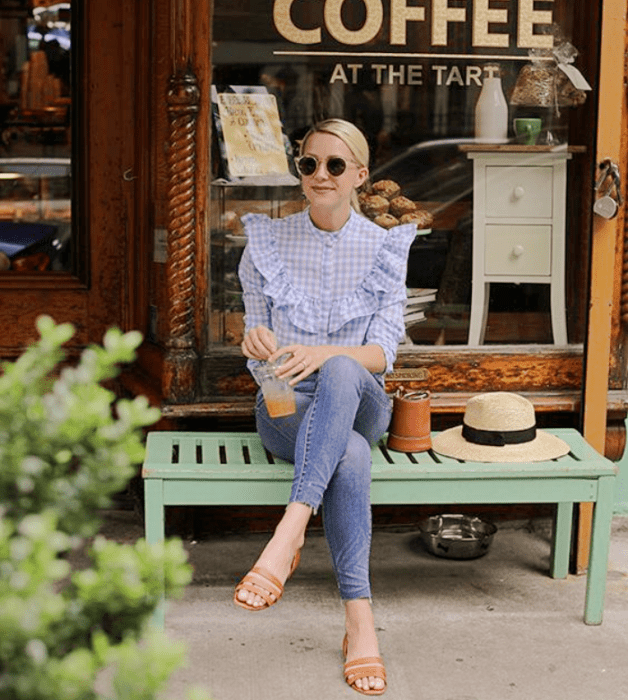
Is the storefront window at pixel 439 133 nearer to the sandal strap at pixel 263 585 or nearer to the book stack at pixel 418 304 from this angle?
the book stack at pixel 418 304

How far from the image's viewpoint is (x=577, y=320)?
4.29 meters

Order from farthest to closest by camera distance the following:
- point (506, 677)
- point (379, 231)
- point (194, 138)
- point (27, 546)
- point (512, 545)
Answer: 1. point (512, 545)
2. point (194, 138)
3. point (379, 231)
4. point (506, 677)
5. point (27, 546)

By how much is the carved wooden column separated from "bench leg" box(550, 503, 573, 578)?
1.29 m

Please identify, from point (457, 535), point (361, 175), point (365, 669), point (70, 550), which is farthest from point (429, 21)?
point (70, 550)

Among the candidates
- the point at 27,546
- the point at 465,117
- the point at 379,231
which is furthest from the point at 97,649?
the point at 465,117

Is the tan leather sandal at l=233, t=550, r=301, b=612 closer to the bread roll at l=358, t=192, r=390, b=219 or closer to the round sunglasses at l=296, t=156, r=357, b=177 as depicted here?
the round sunglasses at l=296, t=156, r=357, b=177

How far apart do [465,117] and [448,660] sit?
6.02 ft

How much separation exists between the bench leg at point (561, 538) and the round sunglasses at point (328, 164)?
4.43 ft

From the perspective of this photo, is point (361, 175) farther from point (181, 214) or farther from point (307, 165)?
point (181, 214)

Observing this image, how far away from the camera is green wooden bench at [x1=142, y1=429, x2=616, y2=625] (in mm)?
3535

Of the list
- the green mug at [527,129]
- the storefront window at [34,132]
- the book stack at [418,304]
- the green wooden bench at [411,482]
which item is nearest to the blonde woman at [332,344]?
the green wooden bench at [411,482]

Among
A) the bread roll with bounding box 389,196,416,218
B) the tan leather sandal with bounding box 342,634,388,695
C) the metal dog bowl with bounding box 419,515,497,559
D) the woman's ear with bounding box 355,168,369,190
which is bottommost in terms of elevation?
the tan leather sandal with bounding box 342,634,388,695

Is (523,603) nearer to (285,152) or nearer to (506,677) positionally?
(506,677)

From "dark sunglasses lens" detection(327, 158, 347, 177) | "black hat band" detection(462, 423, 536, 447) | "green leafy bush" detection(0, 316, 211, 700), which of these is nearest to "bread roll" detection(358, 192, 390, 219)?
"dark sunglasses lens" detection(327, 158, 347, 177)
